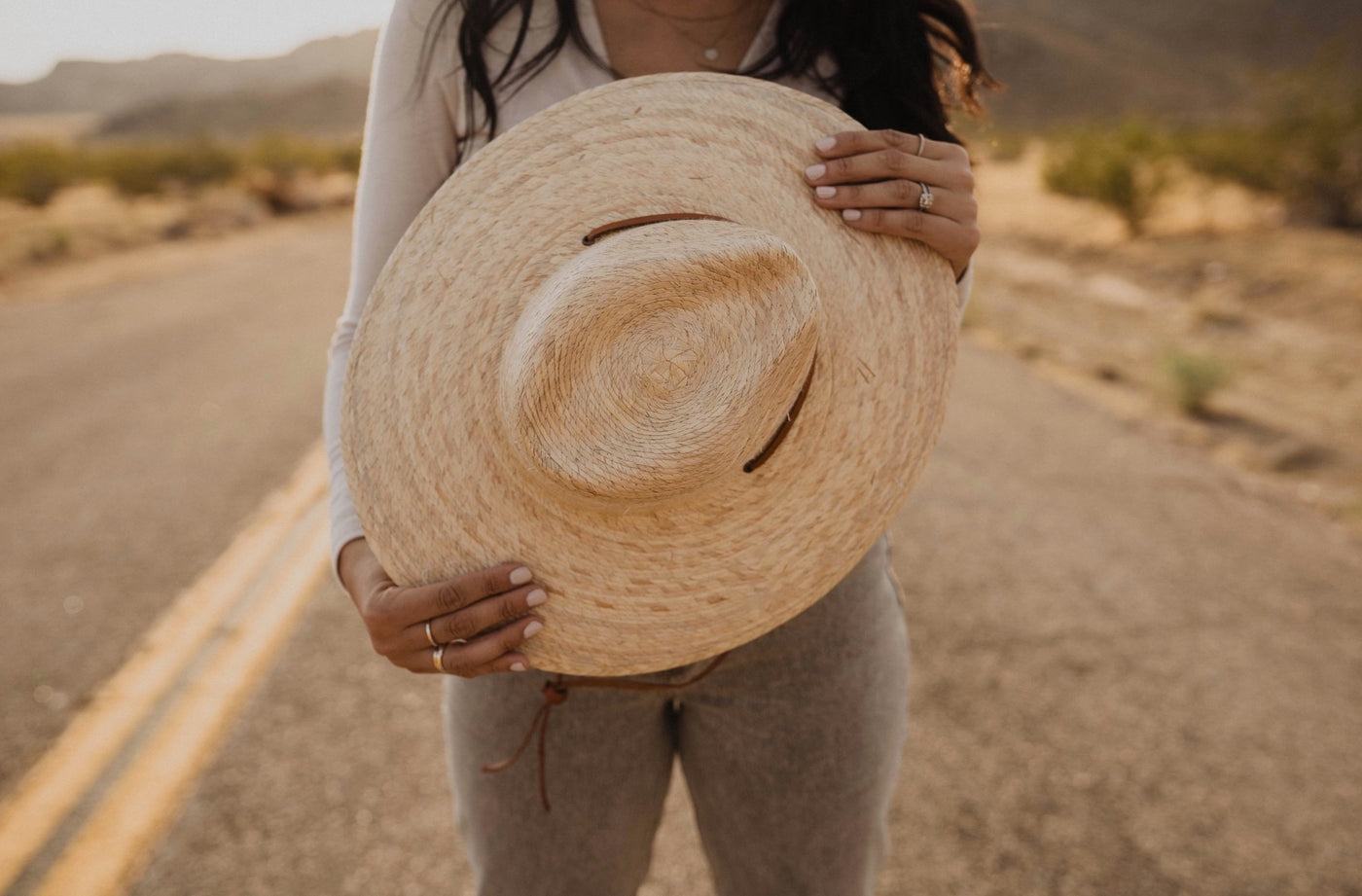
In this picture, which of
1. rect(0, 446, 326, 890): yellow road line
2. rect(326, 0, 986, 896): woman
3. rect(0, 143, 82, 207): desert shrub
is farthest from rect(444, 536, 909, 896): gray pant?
rect(0, 143, 82, 207): desert shrub

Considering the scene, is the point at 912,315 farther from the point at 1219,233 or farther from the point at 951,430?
the point at 1219,233

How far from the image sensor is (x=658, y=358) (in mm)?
1038

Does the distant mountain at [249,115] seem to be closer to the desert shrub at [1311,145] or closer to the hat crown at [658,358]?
the desert shrub at [1311,145]

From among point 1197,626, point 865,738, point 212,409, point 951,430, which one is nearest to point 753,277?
point 865,738

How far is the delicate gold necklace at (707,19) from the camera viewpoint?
4.42 feet

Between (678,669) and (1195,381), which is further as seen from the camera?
(1195,381)

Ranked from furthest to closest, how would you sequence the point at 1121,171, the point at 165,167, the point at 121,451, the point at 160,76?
the point at 160,76, the point at 165,167, the point at 1121,171, the point at 121,451

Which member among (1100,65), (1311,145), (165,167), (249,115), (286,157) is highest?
(1311,145)

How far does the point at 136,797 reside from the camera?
230 centimetres

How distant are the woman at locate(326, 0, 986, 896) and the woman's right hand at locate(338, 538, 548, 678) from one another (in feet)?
0.35

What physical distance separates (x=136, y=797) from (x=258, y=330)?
6.14 meters

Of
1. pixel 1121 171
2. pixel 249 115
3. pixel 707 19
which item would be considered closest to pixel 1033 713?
pixel 707 19

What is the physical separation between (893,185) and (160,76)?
193848mm

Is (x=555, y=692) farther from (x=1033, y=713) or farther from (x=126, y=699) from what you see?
(x=126, y=699)
